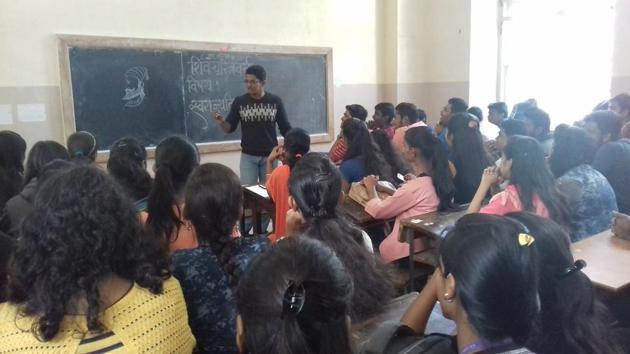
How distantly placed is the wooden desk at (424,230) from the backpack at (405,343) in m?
1.36

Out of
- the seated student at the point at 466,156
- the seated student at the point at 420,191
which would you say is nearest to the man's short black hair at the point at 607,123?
the seated student at the point at 466,156

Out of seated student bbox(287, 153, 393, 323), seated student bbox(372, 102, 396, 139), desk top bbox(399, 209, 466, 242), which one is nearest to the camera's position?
seated student bbox(287, 153, 393, 323)

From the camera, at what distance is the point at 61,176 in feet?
3.47

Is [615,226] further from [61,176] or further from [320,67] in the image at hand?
[320,67]

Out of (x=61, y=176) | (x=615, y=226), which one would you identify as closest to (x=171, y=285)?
(x=61, y=176)

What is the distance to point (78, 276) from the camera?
102cm

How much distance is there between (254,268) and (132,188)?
1.51 m

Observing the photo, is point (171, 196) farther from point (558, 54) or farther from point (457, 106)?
point (558, 54)

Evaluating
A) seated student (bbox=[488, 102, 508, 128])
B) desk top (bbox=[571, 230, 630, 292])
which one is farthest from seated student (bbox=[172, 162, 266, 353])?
seated student (bbox=[488, 102, 508, 128])

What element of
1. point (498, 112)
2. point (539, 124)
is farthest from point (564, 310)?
point (498, 112)

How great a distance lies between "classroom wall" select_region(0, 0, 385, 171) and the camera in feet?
13.4

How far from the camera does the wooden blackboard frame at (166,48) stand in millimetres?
4246

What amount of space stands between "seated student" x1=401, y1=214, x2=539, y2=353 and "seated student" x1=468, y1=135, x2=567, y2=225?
4.01 feet

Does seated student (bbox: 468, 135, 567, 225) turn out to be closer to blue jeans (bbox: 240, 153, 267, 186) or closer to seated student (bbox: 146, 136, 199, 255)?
seated student (bbox: 146, 136, 199, 255)
